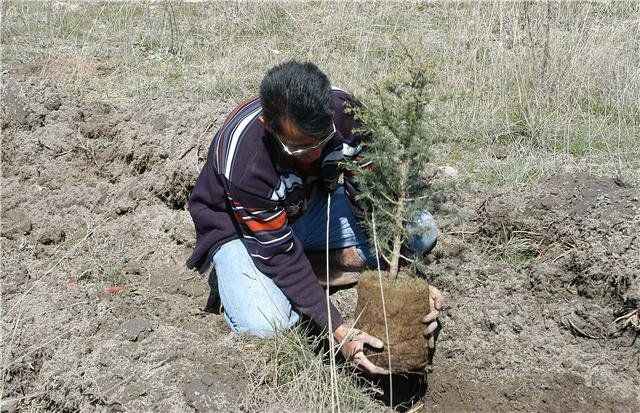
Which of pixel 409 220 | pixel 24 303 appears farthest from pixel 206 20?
pixel 409 220

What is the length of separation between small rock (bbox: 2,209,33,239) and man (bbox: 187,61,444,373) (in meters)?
1.29

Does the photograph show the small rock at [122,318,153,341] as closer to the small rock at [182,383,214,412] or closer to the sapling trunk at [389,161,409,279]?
the small rock at [182,383,214,412]

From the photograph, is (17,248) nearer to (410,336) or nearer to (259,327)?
(259,327)

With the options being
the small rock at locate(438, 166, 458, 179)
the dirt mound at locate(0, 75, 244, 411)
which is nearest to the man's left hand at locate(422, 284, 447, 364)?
the dirt mound at locate(0, 75, 244, 411)

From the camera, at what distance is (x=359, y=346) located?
8.54ft

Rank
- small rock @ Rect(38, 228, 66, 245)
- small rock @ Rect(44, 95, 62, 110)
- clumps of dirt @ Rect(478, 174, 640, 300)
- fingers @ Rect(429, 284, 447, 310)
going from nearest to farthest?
fingers @ Rect(429, 284, 447, 310) < clumps of dirt @ Rect(478, 174, 640, 300) < small rock @ Rect(38, 228, 66, 245) < small rock @ Rect(44, 95, 62, 110)

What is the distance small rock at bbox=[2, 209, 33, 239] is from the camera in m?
3.89

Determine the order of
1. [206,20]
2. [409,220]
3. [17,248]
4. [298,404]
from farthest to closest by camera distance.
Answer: [206,20]
[17,248]
[409,220]
[298,404]

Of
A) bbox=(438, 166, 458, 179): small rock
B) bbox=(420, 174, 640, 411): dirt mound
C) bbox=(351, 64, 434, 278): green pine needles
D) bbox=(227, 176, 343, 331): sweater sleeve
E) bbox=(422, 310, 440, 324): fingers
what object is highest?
bbox=(351, 64, 434, 278): green pine needles

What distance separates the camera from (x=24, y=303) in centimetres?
308

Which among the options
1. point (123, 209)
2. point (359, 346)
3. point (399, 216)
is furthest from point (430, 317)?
point (123, 209)

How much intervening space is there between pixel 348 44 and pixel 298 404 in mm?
3875

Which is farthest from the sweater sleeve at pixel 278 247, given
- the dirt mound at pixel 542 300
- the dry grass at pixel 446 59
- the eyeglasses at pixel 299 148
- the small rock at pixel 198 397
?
the dry grass at pixel 446 59

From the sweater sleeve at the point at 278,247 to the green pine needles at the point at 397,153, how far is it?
0.34 m
